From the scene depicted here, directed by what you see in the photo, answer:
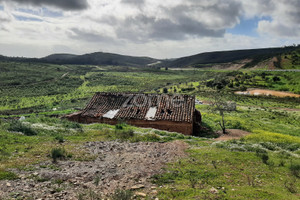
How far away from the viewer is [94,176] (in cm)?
848

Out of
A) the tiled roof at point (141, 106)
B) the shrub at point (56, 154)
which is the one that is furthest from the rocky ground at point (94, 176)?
the tiled roof at point (141, 106)

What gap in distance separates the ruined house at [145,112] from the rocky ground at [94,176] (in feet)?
31.8

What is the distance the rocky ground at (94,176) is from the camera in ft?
23.1

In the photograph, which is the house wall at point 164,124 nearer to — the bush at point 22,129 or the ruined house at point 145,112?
the ruined house at point 145,112

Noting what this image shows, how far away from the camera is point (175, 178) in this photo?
8.63 meters

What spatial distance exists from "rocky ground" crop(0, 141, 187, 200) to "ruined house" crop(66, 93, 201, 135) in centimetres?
969

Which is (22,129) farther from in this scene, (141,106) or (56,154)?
(141,106)

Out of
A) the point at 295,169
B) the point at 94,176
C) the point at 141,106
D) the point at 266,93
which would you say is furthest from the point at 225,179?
the point at 266,93

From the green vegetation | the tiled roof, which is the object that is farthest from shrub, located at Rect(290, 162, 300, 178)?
the tiled roof

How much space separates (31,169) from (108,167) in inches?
116

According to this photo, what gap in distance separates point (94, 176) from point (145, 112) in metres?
15.3

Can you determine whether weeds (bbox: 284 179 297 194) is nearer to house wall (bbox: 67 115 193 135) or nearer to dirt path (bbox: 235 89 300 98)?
house wall (bbox: 67 115 193 135)

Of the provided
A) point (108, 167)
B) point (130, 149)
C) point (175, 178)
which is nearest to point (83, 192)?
point (108, 167)

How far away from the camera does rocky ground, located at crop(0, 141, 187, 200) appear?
23.1ft
